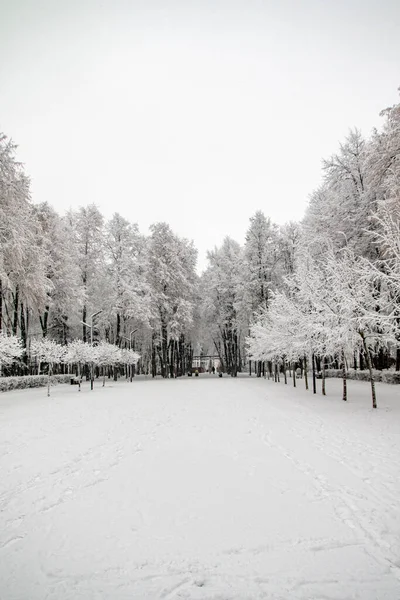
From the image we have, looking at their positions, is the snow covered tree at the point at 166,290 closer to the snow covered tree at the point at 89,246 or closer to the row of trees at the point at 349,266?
the snow covered tree at the point at 89,246

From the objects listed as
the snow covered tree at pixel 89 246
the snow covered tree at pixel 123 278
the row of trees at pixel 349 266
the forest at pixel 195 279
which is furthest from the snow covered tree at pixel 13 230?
the row of trees at pixel 349 266

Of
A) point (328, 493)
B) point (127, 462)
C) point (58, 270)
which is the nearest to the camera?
point (328, 493)

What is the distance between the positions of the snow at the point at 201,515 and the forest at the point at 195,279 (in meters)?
6.16

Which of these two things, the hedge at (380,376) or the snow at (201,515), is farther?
the hedge at (380,376)

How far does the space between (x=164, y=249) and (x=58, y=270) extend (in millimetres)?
11832

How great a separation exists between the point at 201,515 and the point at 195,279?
122 ft

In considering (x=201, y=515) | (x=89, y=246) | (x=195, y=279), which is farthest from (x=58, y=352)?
(x=195, y=279)

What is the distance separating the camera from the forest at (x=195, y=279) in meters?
15.4

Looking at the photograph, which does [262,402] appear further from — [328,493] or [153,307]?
[153,307]

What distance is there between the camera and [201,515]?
4164 mm

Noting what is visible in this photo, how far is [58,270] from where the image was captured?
28.3m

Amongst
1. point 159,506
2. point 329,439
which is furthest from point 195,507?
point 329,439

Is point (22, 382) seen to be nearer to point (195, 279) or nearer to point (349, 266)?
point (349, 266)

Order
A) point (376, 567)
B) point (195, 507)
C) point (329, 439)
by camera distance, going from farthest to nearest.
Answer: point (329, 439) → point (195, 507) → point (376, 567)
